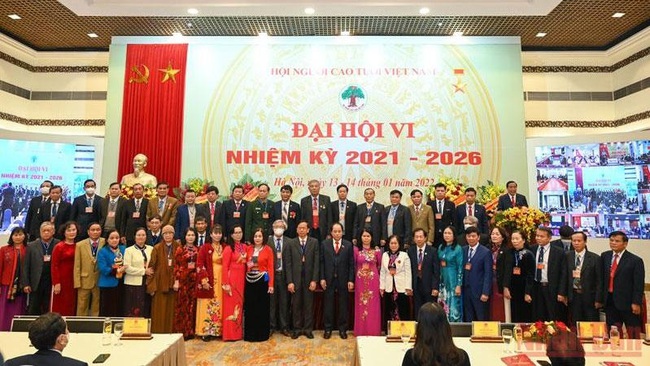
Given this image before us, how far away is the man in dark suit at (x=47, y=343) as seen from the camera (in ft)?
6.70

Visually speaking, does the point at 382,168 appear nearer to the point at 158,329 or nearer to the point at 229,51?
the point at 229,51

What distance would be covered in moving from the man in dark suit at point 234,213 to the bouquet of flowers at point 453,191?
327 centimetres

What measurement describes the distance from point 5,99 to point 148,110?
3399 mm

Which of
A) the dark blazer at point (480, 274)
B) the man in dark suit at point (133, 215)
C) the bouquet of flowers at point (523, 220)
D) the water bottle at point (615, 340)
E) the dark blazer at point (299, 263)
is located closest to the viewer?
the water bottle at point (615, 340)

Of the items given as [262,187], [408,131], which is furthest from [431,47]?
[262,187]

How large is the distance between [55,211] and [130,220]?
116 cm

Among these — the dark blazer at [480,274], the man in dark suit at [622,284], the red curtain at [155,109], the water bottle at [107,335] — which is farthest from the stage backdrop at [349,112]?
the water bottle at [107,335]

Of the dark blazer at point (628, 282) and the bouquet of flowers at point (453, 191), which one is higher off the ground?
the bouquet of flowers at point (453, 191)

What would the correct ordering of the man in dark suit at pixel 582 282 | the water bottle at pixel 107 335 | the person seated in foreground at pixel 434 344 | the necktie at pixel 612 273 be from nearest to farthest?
the person seated in foreground at pixel 434 344 → the water bottle at pixel 107 335 → the necktie at pixel 612 273 → the man in dark suit at pixel 582 282

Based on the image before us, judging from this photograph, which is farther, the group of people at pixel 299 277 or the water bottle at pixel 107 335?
the group of people at pixel 299 277

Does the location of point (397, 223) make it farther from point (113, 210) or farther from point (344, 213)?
point (113, 210)

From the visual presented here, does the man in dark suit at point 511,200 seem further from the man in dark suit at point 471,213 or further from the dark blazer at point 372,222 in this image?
the dark blazer at point 372,222

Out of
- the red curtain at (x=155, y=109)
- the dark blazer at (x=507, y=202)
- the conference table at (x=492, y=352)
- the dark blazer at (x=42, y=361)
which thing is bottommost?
the conference table at (x=492, y=352)

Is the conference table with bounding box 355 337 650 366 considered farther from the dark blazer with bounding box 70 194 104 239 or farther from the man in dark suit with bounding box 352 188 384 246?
the dark blazer with bounding box 70 194 104 239
